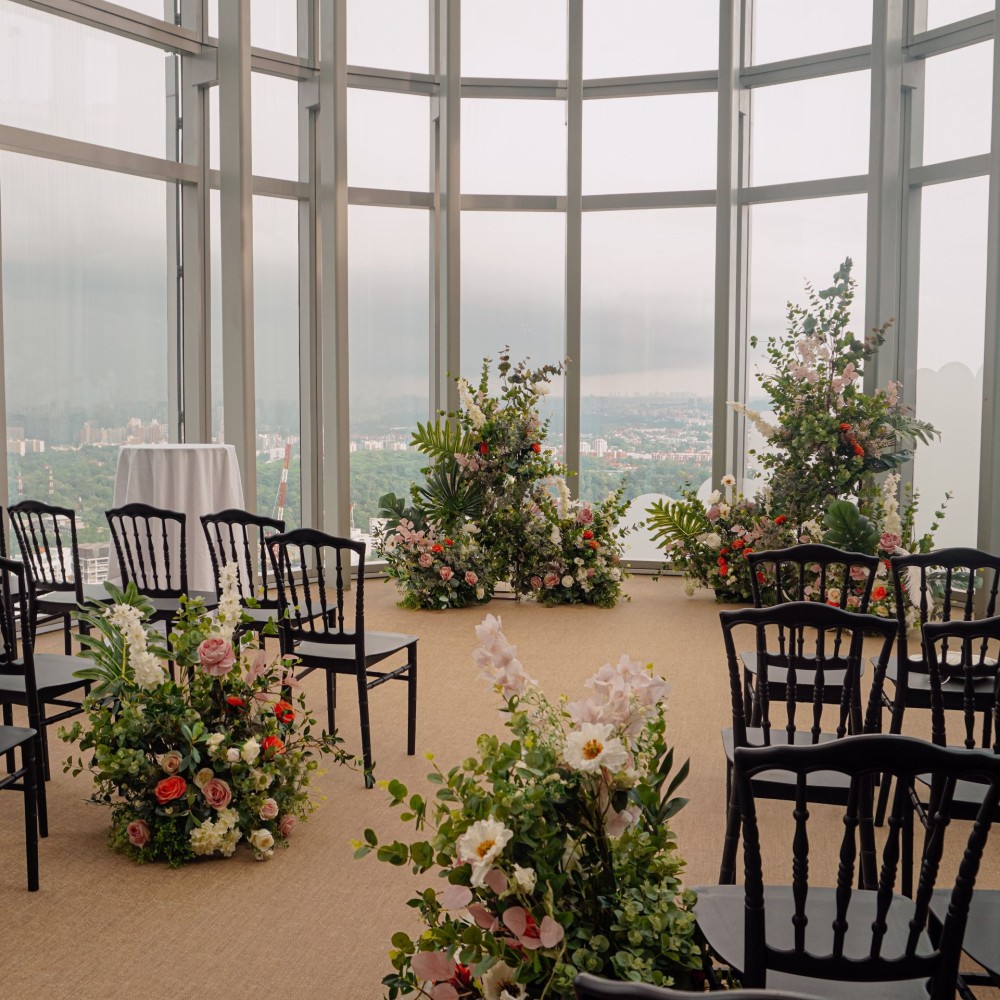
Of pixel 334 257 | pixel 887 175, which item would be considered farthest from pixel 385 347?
pixel 887 175

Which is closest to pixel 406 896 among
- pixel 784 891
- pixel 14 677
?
pixel 784 891

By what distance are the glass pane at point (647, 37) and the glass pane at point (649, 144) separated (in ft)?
0.91

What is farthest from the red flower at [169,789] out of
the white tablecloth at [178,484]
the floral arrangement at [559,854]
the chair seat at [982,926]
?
the white tablecloth at [178,484]

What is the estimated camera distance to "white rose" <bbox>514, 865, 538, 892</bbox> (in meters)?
1.72

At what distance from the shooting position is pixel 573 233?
29.6 feet

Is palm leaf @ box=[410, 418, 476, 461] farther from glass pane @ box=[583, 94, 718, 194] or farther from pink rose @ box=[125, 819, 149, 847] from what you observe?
pink rose @ box=[125, 819, 149, 847]

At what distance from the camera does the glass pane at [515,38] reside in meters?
9.16

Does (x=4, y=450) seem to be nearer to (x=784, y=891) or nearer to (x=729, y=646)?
(x=729, y=646)

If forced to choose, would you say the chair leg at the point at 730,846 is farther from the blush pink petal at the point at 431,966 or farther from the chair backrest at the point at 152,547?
the chair backrest at the point at 152,547

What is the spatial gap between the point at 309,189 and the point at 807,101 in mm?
4139

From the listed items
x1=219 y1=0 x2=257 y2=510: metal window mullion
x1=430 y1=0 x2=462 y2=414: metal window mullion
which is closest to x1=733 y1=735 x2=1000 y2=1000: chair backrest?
x1=219 y1=0 x2=257 y2=510: metal window mullion

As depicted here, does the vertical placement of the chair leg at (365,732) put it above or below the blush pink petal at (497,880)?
below

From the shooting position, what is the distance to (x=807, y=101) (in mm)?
8734

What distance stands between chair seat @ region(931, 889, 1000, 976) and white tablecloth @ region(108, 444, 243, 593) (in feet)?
14.1
